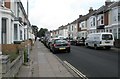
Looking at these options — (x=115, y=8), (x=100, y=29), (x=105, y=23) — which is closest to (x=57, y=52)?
(x=115, y=8)

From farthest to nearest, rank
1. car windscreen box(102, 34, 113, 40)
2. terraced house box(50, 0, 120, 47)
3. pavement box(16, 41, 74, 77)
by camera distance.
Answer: terraced house box(50, 0, 120, 47), car windscreen box(102, 34, 113, 40), pavement box(16, 41, 74, 77)

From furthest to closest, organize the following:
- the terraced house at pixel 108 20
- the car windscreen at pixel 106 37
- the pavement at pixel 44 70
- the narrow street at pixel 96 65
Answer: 1. the terraced house at pixel 108 20
2. the car windscreen at pixel 106 37
3. the narrow street at pixel 96 65
4. the pavement at pixel 44 70

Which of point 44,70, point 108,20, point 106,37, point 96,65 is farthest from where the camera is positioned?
point 108,20

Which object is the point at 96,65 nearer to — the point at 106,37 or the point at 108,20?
the point at 106,37

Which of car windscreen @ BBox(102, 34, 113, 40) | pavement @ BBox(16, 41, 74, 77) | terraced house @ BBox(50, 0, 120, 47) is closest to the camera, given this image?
pavement @ BBox(16, 41, 74, 77)

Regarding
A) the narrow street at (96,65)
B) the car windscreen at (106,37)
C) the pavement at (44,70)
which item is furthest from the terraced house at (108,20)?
the pavement at (44,70)

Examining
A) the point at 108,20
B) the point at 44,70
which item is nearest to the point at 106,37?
the point at 108,20

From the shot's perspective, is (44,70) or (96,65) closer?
(44,70)

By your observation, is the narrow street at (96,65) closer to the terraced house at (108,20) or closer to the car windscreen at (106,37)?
the car windscreen at (106,37)

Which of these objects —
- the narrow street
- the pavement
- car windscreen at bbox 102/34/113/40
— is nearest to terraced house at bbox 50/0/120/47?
car windscreen at bbox 102/34/113/40

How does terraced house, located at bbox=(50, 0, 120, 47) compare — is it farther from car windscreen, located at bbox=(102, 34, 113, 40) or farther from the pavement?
the pavement

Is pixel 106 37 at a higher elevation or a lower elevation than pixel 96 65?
higher

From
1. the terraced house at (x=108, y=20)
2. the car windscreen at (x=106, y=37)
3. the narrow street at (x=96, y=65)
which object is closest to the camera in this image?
the narrow street at (x=96, y=65)

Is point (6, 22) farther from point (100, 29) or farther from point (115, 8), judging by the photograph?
point (100, 29)
